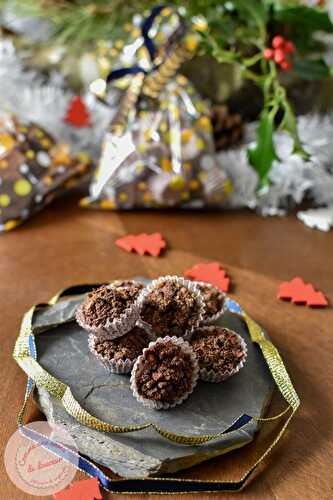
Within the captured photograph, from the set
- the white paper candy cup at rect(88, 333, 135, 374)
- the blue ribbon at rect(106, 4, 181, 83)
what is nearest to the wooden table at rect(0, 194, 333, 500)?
the white paper candy cup at rect(88, 333, 135, 374)

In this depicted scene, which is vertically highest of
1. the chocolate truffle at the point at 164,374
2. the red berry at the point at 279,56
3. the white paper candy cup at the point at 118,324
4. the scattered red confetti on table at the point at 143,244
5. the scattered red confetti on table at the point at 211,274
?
the red berry at the point at 279,56

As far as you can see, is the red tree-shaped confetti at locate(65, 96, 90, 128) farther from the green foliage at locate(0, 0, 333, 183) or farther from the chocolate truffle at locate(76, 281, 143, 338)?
the chocolate truffle at locate(76, 281, 143, 338)

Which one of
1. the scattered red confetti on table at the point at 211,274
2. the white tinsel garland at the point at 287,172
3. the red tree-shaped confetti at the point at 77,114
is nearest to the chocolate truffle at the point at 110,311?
the scattered red confetti on table at the point at 211,274

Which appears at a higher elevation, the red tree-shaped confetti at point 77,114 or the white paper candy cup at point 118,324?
the red tree-shaped confetti at point 77,114

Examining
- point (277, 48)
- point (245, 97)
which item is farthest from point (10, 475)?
point (245, 97)

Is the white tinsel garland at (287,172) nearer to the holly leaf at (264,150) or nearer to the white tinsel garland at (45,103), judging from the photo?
the holly leaf at (264,150)

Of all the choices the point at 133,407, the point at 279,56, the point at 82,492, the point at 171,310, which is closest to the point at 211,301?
the point at 171,310
